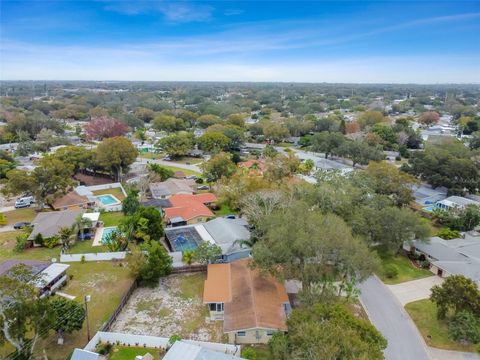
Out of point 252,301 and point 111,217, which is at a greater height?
point 252,301

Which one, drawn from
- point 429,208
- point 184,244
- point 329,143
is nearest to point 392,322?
point 184,244

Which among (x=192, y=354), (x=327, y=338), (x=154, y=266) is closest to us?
(x=327, y=338)

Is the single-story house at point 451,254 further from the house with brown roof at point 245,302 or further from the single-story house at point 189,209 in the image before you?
the single-story house at point 189,209

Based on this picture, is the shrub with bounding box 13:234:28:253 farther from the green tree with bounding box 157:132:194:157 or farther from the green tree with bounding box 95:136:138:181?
the green tree with bounding box 157:132:194:157

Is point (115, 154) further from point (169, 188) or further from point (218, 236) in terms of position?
point (218, 236)

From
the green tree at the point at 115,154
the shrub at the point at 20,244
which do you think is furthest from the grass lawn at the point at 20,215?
the green tree at the point at 115,154

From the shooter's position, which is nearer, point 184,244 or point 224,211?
point 184,244
